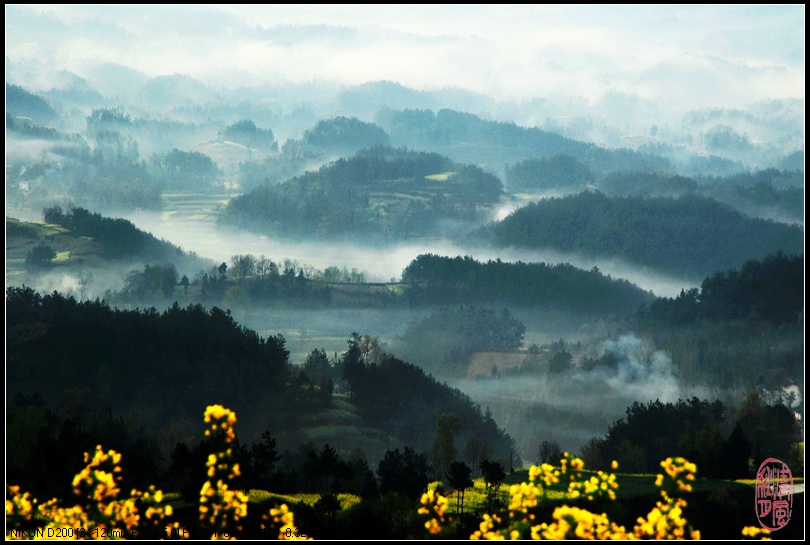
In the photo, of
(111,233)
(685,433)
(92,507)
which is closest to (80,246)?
(111,233)

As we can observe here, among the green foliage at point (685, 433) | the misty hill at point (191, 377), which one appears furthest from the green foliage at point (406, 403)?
the green foliage at point (685, 433)

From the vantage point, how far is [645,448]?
6669 cm

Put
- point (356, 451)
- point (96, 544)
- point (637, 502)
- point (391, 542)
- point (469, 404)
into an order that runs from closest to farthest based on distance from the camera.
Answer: point (96, 544)
point (391, 542)
point (637, 502)
point (356, 451)
point (469, 404)

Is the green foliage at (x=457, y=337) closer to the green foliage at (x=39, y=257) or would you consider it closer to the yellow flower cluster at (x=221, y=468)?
the green foliage at (x=39, y=257)

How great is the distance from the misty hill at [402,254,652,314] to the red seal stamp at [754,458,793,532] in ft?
416

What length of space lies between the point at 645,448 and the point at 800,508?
2961cm

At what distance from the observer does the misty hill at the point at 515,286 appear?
174 m

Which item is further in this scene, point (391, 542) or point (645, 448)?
point (645, 448)

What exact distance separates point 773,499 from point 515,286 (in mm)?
141389

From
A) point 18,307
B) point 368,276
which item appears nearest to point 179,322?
point 18,307

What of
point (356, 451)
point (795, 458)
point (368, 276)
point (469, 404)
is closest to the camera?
point (795, 458)

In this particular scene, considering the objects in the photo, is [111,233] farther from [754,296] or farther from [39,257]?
[754,296]

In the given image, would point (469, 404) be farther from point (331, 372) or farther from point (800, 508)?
point (800, 508)

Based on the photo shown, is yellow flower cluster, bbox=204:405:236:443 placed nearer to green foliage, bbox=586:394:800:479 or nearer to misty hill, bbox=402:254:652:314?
green foliage, bbox=586:394:800:479
